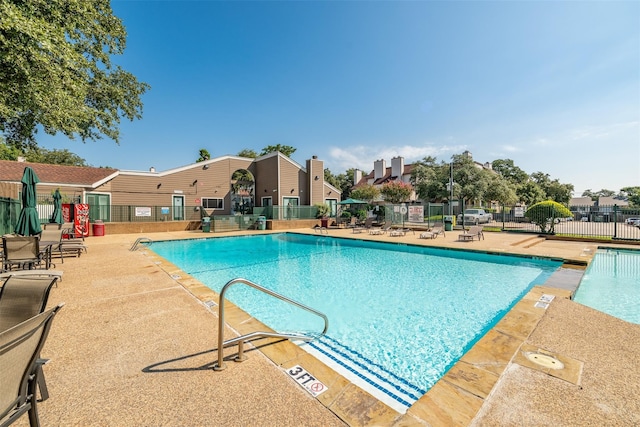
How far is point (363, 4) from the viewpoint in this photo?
11047 millimetres

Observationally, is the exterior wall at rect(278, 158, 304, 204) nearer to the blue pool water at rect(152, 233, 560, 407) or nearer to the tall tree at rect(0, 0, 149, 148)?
the blue pool water at rect(152, 233, 560, 407)

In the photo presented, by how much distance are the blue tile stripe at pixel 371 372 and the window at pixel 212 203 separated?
19.8 metres

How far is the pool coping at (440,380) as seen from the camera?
75.9 inches

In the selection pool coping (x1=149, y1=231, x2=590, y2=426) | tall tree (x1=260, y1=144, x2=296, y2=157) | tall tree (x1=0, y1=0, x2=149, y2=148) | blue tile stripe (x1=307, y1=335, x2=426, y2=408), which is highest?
tall tree (x1=260, y1=144, x2=296, y2=157)

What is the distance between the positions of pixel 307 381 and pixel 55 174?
26.4m

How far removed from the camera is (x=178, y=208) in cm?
2008

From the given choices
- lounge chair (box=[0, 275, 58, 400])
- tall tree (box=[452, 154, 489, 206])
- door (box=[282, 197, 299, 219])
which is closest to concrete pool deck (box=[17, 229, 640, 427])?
lounge chair (box=[0, 275, 58, 400])

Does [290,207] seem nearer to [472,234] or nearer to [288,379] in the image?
[472,234]

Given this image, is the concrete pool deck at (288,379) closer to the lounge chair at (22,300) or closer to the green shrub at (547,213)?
the lounge chair at (22,300)

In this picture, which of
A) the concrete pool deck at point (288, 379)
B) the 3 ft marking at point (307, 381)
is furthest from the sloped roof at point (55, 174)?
the 3 ft marking at point (307, 381)

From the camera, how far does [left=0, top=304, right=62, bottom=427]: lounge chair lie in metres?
1.31

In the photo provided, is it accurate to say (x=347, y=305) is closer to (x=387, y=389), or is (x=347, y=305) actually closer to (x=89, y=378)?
(x=387, y=389)

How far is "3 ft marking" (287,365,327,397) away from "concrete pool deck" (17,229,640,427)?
55mm

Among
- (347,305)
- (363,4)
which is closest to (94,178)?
(363,4)
